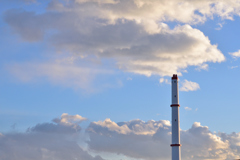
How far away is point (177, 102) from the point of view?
156125mm

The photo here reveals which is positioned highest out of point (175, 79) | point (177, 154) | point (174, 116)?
point (175, 79)

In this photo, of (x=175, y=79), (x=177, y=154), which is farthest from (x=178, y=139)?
(x=175, y=79)

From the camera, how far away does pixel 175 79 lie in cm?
16038

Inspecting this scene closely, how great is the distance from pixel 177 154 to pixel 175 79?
90.7 ft

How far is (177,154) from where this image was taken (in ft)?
498

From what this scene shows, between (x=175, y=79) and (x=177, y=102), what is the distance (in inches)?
367

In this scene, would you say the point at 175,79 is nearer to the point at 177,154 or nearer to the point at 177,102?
the point at 177,102

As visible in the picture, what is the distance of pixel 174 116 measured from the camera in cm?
15538

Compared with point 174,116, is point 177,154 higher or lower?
lower

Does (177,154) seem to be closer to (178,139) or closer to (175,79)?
(178,139)

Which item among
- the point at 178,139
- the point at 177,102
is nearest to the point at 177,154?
the point at 178,139

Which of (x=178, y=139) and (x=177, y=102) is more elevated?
(x=177, y=102)

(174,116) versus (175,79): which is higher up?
(175,79)

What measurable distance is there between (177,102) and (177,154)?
729 inches
